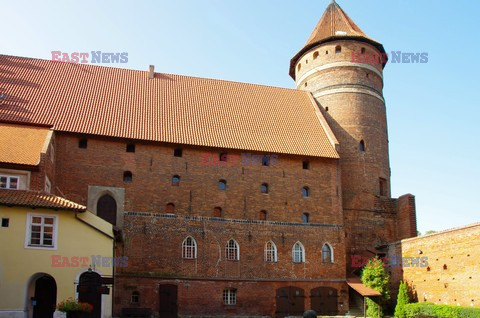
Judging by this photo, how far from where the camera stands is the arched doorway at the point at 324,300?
2944cm

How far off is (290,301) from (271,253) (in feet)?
8.65

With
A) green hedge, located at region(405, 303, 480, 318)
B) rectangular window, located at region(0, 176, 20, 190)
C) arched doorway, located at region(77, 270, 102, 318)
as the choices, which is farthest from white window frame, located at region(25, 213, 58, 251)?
green hedge, located at region(405, 303, 480, 318)

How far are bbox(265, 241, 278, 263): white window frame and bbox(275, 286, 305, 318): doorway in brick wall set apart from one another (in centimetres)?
155

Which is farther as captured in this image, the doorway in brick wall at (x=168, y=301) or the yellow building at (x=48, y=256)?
the doorway in brick wall at (x=168, y=301)

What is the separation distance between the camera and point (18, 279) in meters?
20.0

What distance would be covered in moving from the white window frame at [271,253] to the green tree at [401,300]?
6535mm

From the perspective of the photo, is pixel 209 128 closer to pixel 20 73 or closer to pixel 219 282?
pixel 219 282

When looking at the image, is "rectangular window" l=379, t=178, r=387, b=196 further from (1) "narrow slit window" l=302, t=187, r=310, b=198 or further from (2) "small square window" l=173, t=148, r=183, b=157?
(2) "small square window" l=173, t=148, r=183, b=157

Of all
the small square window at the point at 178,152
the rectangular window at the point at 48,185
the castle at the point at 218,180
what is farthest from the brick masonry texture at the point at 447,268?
the rectangular window at the point at 48,185

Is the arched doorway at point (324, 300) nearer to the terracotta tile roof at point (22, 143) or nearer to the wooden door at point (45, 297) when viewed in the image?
Answer: the wooden door at point (45, 297)

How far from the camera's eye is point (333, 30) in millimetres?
36781

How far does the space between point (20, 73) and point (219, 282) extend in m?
15.8

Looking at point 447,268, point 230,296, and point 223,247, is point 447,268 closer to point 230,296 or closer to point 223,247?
point 230,296

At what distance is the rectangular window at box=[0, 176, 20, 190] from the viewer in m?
22.2
